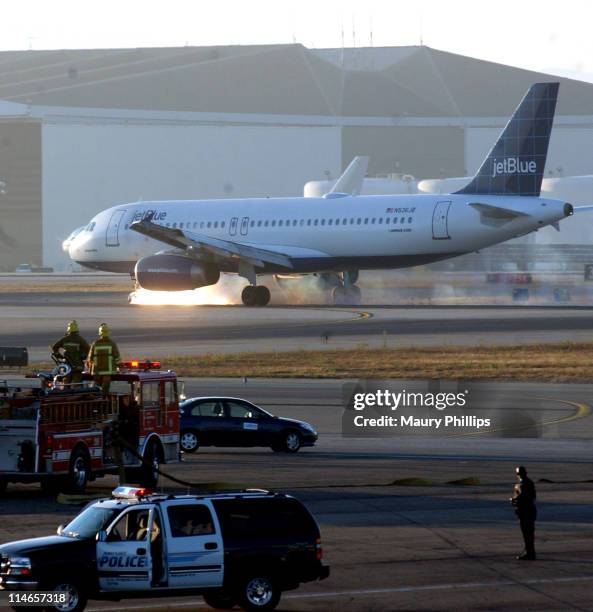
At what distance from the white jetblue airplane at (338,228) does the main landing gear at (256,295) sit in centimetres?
5

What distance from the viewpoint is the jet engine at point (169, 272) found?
66938 millimetres

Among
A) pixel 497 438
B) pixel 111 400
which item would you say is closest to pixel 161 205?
pixel 497 438

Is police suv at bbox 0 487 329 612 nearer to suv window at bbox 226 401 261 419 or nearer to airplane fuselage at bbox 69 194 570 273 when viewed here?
suv window at bbox 226 401 261 419

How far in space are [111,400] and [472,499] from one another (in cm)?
648

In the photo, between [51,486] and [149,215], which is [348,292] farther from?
[51,486]

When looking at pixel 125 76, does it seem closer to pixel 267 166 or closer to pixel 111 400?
pixel 267 166

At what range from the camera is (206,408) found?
95.2 ft

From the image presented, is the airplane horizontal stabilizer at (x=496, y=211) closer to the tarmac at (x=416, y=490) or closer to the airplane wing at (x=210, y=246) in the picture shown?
the airplane wing at (x=210, y=246)

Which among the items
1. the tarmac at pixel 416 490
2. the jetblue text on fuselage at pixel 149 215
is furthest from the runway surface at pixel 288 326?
the jetblue text on fuselage at pixel 149 215

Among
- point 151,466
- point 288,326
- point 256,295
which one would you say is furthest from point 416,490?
point 256,295

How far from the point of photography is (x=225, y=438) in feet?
95.1

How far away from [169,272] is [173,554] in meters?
53.4

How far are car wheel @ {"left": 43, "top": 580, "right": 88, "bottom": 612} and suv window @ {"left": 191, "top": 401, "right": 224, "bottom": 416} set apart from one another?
1524 cm

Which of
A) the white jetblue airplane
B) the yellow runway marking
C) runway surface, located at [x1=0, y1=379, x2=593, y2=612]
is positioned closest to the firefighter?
runway surface, located at [x1=0, y1=379, x2=593, y2=612]
